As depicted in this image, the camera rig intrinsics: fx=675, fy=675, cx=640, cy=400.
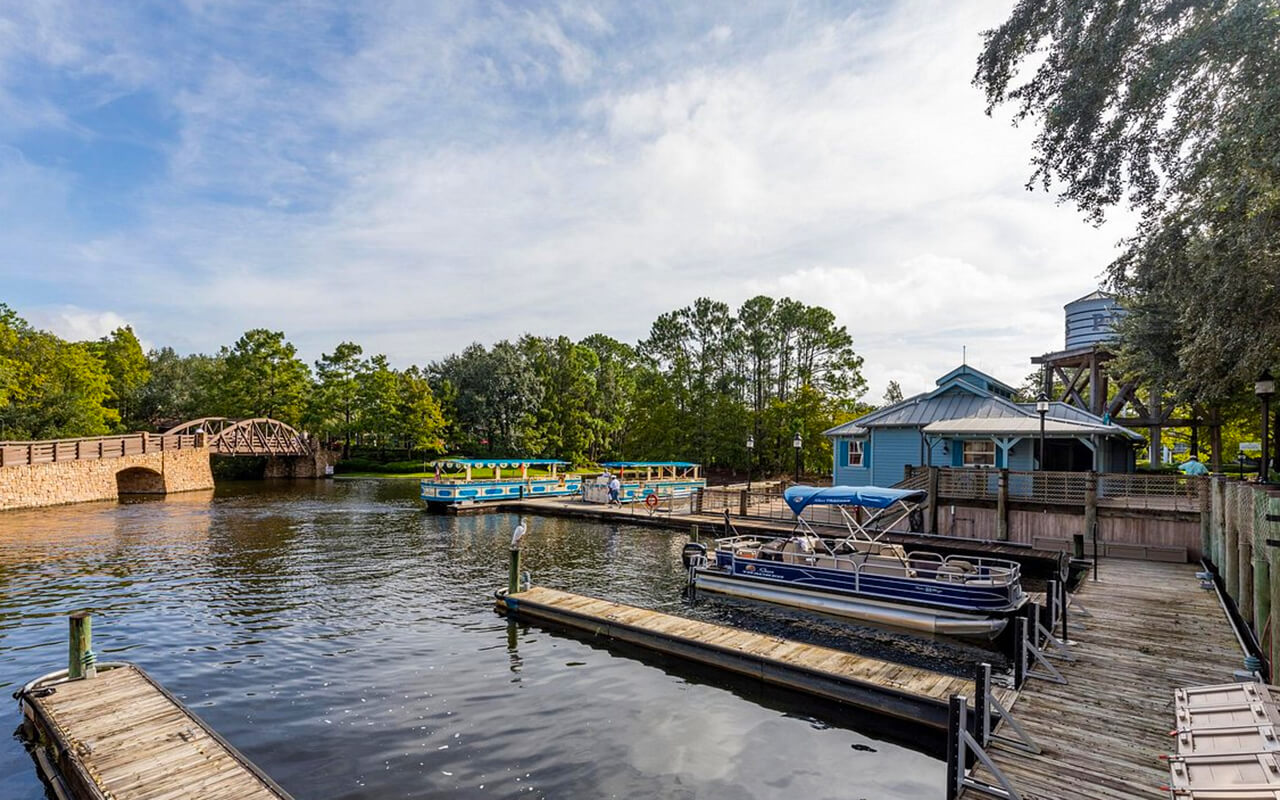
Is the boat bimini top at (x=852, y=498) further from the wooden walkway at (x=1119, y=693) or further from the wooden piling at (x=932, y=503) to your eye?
the wooden piling at (x=932, y=503)

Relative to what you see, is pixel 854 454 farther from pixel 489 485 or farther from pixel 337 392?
pixel 337 392

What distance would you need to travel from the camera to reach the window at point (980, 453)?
2797cm

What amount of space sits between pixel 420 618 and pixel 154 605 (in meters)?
7.02

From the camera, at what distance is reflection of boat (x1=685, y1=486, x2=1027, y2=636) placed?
48.0 feet

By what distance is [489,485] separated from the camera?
128 ft

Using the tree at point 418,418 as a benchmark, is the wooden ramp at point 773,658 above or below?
below

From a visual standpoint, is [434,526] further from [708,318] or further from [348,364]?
[348,364]

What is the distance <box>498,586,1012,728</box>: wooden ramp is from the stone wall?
34.3 metres

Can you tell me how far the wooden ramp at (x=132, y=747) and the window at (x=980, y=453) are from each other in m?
27.7

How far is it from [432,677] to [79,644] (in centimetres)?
530

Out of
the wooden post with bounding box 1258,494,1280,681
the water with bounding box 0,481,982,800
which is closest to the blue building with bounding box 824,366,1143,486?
the water with bounding box 0,481,982,800

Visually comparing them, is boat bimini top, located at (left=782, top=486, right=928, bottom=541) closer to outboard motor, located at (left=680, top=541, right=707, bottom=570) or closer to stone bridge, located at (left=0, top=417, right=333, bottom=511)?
outboard motor, located at (left=680, top=541, right=707, bottom=570)

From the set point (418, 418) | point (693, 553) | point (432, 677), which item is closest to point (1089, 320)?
point (693, 553)

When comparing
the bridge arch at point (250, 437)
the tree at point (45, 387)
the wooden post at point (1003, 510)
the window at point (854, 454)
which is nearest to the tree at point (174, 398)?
the bridge arch at point (250, 437)
